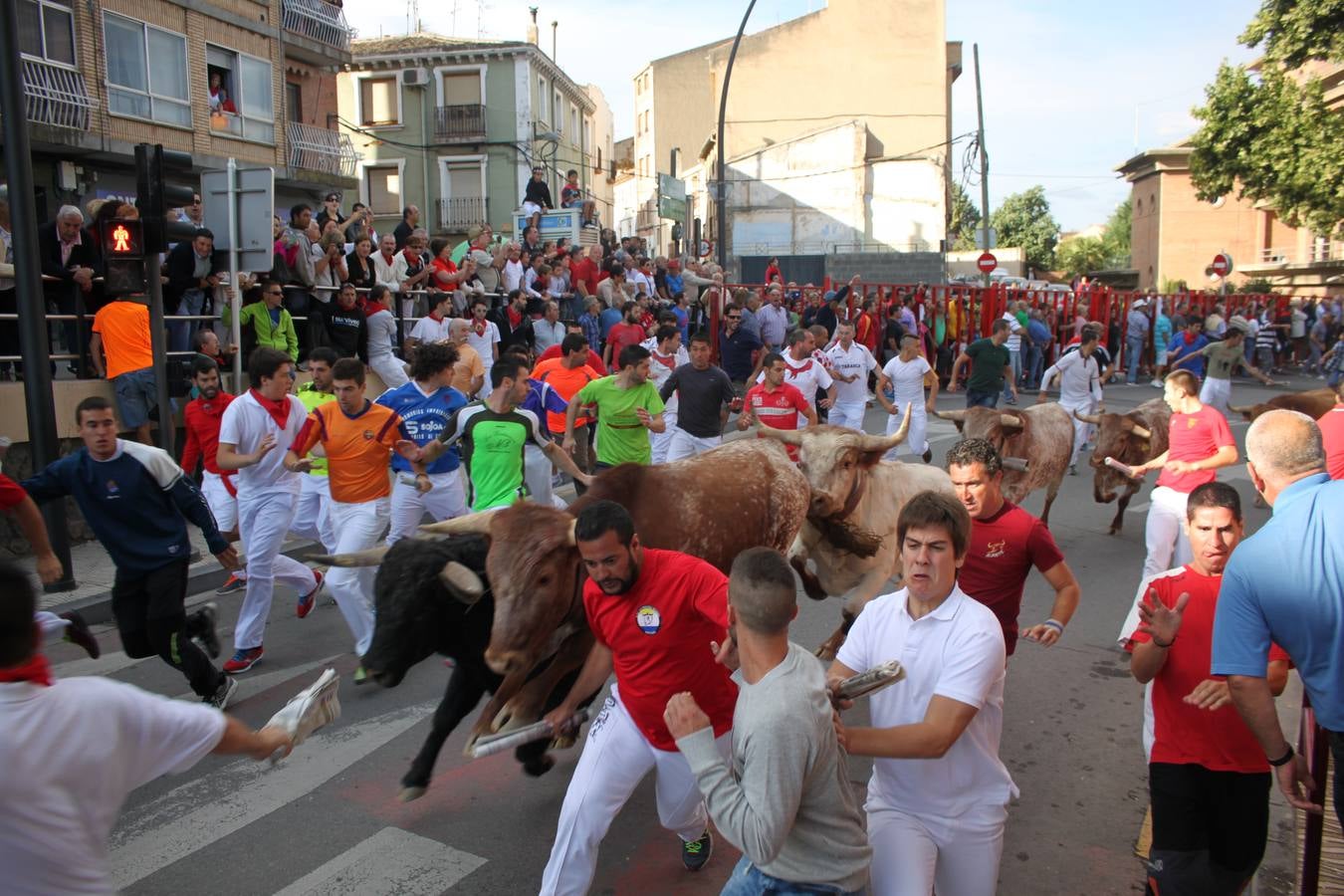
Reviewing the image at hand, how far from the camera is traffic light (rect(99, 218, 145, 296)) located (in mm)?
8984

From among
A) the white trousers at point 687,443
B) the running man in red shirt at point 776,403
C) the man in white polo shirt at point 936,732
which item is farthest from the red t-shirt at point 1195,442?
the man in white polo shirt at point 936,732

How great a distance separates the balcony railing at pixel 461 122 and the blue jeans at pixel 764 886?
4433 cm

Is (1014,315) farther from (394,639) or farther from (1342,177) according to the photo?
(394,639)

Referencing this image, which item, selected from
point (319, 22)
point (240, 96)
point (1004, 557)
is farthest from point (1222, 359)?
point (319, 22)

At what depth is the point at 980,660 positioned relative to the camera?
2945 mm

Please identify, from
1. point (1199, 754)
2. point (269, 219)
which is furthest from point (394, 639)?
point (269, 219)

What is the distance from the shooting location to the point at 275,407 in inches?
288

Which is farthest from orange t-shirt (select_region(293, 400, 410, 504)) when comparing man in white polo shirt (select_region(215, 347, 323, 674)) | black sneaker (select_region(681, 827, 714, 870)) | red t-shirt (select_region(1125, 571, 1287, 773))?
red t-shirt (select_region(1125, 571, 1287, 773))

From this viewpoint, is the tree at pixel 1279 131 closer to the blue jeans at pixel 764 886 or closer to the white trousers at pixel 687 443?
the white trousers at pixel 687 443

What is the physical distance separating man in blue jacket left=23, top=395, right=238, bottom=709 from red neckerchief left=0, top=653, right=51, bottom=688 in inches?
135

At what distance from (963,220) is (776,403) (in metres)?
73.8

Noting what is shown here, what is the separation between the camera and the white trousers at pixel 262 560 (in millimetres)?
6820

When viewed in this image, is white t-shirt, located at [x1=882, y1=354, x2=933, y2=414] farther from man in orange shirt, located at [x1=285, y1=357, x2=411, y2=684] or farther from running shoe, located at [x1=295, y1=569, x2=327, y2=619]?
running shoe, located at [x1=295, y1=569, x2=327, y2=619]

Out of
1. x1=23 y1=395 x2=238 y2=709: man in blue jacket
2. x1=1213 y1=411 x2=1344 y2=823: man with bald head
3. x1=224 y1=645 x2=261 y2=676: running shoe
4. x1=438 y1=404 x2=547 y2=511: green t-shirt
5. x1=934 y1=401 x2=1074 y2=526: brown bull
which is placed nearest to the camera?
x1=1213 y1=411 x2=1344 y2=823: man with bald head
